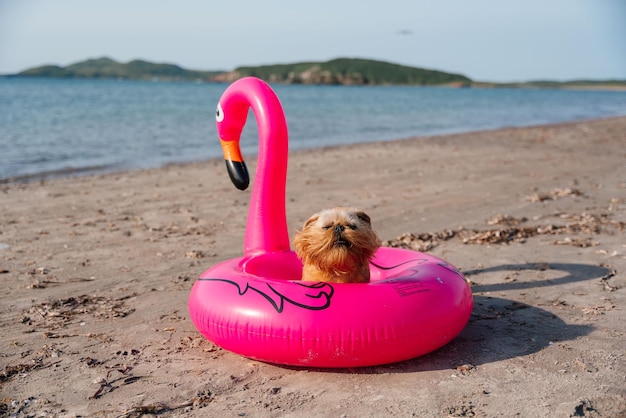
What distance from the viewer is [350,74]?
13450 centimetres

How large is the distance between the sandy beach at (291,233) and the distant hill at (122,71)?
122m

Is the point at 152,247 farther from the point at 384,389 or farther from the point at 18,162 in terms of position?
the point at 18,162

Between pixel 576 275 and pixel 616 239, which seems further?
pixel 616 239

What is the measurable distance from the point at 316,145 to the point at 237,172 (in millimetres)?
14393

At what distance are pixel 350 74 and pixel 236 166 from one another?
131400mm

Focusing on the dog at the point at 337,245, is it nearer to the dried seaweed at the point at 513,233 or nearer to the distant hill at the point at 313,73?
the dried seaweed at the point at 513,233

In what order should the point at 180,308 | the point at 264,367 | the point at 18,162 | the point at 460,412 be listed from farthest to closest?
the point at 18,162, the point at 180,308, the point at 264,367, the point at 460,412

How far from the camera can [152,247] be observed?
311 inches

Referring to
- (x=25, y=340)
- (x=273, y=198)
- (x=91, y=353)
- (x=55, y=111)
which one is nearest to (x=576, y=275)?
(x=273, y=198)

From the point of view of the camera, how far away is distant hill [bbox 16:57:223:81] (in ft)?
404

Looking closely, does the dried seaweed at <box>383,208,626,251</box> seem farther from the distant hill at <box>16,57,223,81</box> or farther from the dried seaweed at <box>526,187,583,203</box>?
the distant hill at <box>16,57,223,81</box>

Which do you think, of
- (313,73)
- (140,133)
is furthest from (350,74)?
(140,133)

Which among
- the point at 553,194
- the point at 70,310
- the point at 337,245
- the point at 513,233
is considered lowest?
the point at 70,310

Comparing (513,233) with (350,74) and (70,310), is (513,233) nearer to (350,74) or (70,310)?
(70,310)
